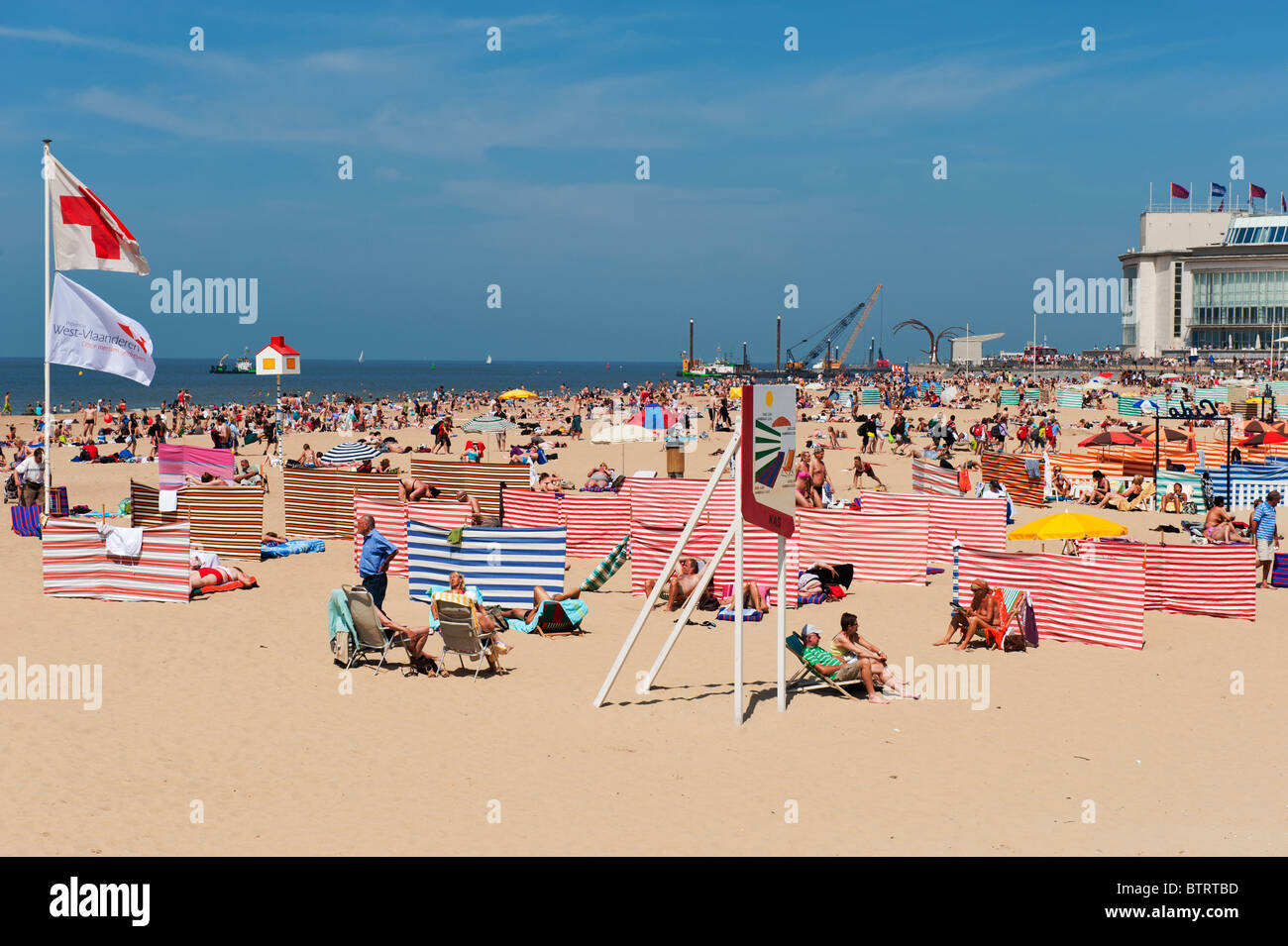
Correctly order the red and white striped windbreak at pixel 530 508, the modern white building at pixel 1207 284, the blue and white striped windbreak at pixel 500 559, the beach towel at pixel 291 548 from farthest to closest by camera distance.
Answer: the modern white building at pixel 1207 284, the red and white striped windbreak at pixel 530 508, the beach towel at pixel 291 548, the blue and white striped windbreak at pixel 500 559

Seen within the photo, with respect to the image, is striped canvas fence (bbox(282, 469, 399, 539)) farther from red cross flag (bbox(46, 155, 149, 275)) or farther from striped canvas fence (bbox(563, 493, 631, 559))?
red cross flag (bbox(46, 155, 149, 275))

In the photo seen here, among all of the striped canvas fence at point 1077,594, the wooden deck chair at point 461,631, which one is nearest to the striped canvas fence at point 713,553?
the striped canvas fence at point 1077,594

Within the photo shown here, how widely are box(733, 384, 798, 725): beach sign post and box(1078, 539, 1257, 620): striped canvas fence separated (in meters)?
4.76

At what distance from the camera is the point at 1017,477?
2203 cm

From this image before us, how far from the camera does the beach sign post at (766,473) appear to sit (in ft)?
28.7

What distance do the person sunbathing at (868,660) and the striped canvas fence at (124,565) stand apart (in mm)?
6932

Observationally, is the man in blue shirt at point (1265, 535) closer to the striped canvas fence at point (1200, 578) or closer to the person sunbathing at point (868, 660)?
the striped canvas fence at point (1200, 578)

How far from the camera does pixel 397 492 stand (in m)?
17.1

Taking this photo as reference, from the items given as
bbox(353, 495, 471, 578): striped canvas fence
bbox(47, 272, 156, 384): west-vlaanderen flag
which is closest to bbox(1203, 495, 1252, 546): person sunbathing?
bbox(353, 495, 471, 578): striped canvas fence

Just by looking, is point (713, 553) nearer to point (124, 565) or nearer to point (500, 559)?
point (500, 559)

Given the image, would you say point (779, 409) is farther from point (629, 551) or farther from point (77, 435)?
point (77, 435)

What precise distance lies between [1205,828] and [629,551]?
8.48 meters
